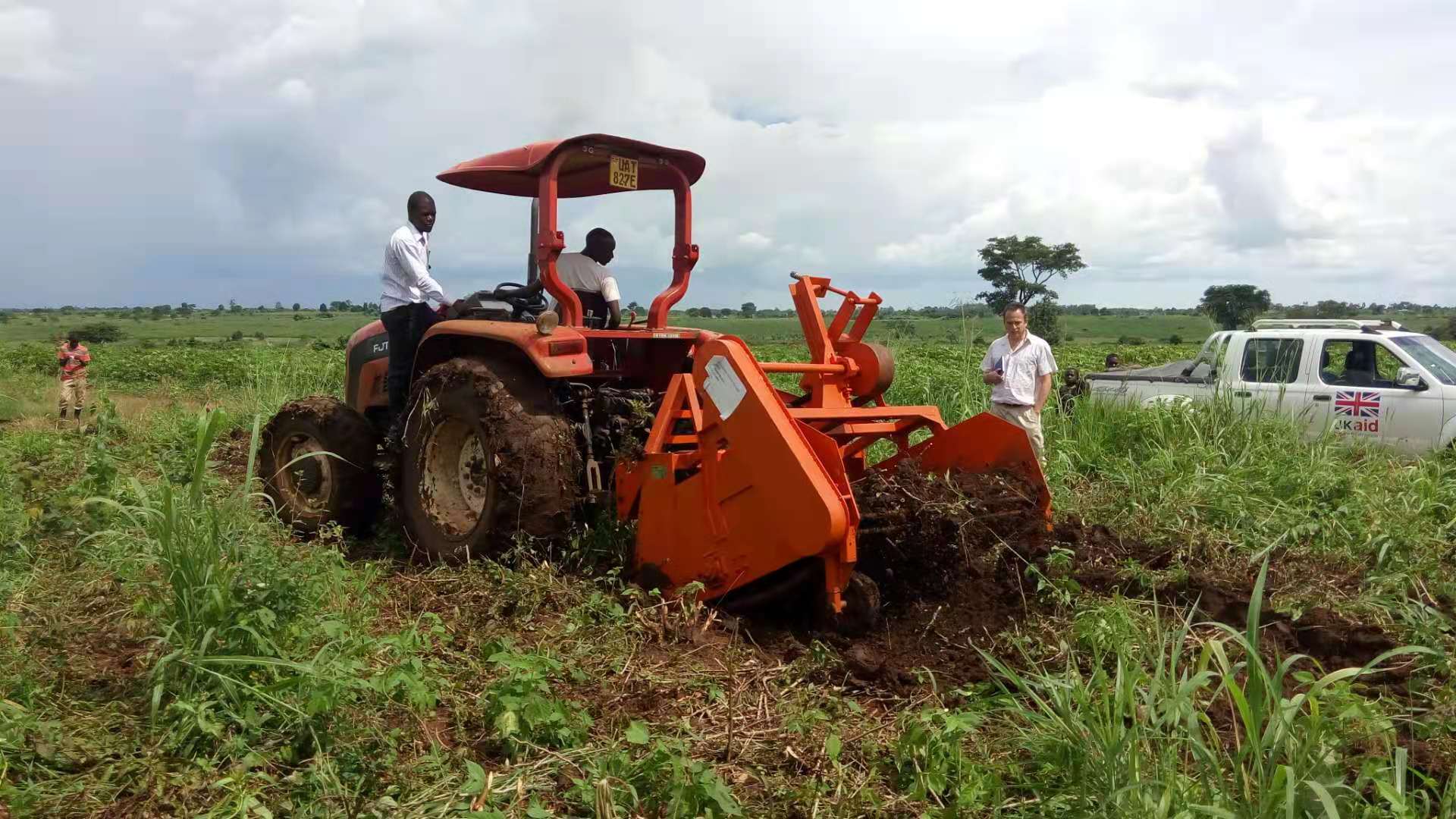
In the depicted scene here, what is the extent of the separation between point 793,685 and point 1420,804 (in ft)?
6.32

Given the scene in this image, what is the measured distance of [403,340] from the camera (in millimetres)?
5820

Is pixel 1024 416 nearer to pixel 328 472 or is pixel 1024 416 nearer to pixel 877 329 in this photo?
pixel 877 329

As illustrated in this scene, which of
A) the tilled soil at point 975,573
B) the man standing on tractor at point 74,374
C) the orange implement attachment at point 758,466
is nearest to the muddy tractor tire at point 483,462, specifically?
the orange implement attachment at point 758,466

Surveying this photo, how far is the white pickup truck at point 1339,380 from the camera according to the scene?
8.75 m

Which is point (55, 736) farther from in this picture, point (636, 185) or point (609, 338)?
point (636, 185)

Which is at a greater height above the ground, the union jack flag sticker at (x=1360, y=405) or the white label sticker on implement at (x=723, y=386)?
the white label sticker on implement at (x=723, y=386)

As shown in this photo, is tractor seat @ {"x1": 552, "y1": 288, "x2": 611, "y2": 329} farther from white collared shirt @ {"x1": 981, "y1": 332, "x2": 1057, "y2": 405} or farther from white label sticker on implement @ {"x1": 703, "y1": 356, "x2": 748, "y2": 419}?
white collared shirt @ {"x1": 981, "y1": 332, "x2": 1057, "y2": 405}

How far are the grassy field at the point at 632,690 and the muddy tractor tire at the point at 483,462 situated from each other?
19cm

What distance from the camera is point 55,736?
2.94 metres

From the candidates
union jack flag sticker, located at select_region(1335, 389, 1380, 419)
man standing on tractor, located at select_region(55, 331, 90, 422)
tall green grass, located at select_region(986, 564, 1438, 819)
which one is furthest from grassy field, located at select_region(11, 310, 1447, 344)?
man standing on tractor, located at select_region(55, 331, 90, 422)

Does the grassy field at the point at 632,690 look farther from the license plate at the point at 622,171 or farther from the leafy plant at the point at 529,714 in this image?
the license plate at the point at 622,171

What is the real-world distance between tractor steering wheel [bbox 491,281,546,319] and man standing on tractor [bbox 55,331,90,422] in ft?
38.0

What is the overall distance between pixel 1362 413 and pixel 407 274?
8.22 metres

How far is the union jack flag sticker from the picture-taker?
8.91 m
